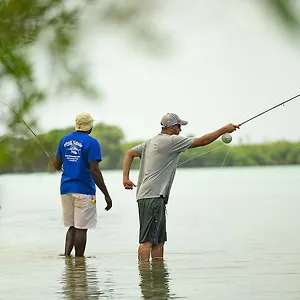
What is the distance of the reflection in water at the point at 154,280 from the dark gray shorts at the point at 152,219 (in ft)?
0.79

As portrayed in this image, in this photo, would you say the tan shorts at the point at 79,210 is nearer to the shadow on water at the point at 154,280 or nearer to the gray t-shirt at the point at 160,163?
the shadow on water at the point at 154,280

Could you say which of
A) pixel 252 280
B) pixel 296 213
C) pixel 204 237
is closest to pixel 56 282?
pixel 252 280

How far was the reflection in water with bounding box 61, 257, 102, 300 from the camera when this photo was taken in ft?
21.3

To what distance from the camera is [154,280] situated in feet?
24.9

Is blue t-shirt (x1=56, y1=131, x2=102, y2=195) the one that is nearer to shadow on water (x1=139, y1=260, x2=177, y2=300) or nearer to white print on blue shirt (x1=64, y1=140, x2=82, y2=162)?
white print on blue shirt (x1=64, y1=140, x2=82, y2=162)

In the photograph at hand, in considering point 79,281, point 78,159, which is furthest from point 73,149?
point 79,281

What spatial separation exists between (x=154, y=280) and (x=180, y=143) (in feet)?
4.26

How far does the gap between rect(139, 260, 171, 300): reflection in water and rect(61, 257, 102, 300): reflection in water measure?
1.08 feet

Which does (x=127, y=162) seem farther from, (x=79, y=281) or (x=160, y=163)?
(x=79, y=281)

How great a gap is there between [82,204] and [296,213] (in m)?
13.2

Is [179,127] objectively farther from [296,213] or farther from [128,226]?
[296,213]

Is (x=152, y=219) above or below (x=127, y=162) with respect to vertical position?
below

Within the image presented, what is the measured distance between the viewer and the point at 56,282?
7.51 m

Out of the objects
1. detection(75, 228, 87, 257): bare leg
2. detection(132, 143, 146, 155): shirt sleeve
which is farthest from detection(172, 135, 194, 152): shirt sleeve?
detection(75, 228, 87, 257): bare leg
